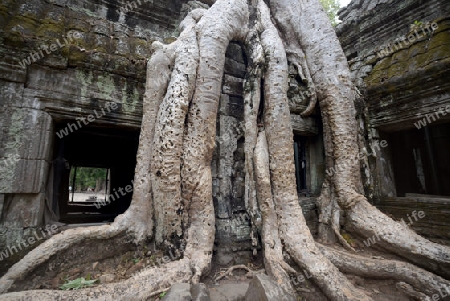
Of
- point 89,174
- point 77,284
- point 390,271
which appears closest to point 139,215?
point 77,284

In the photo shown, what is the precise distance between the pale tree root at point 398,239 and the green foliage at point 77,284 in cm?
245

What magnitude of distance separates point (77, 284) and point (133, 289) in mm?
490

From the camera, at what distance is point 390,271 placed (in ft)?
6.12

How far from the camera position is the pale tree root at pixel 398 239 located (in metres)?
1.84

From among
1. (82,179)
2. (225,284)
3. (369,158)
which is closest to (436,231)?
(369,158)

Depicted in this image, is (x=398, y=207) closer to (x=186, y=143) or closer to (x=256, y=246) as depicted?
(x=256, y=246)

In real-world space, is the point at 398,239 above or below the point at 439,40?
below

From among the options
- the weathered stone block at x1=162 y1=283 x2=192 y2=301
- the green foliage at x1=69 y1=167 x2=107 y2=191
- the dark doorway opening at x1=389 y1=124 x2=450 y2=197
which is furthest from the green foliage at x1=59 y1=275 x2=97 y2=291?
the green foliage at x1=69 y1=167 x2=107 y2=191

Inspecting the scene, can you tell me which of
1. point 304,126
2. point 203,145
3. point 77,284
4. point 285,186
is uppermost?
point 304,126

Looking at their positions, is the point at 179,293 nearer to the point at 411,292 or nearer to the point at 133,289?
the point at 133,289

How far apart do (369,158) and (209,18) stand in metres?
2.78

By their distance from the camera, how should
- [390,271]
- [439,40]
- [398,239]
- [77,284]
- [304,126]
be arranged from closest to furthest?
[77,284]
[390,271]
[398,239]
[439,40]
[304,126]

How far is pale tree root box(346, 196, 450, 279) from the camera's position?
184 cm

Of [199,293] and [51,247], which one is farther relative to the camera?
[51,247]
